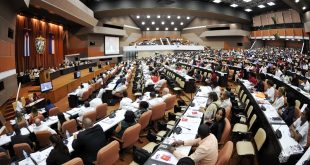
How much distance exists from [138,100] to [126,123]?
2.41 m

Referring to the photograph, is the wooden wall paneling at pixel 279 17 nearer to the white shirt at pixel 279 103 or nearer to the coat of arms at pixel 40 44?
the white shirt at pixel 279 103

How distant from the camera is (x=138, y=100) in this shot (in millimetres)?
8117

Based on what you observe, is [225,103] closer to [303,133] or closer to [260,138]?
[260,138]

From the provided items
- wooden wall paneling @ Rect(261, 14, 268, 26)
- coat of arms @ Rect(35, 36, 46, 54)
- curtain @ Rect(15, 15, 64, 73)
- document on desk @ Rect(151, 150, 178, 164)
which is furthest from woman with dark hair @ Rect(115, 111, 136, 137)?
wooden wall paneling @ Rect(261, 14, 268, 26)

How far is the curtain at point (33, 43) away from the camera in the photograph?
16.5m

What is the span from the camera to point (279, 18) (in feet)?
103

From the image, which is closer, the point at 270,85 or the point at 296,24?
the point at 270,85

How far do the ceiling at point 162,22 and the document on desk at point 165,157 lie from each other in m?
36.1

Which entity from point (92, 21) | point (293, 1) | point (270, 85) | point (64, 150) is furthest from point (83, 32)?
point (64, 150)

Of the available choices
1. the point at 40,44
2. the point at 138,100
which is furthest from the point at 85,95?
the point at 40,44

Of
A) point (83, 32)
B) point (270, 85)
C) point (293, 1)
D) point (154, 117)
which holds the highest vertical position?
point (293, 1)

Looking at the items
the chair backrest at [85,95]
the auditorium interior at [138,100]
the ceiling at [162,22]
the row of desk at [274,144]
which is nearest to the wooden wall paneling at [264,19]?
the auditorium interior at [138,100]

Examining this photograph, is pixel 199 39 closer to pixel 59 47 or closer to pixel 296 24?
pixel 296 24

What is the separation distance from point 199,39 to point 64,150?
43.1 meters
